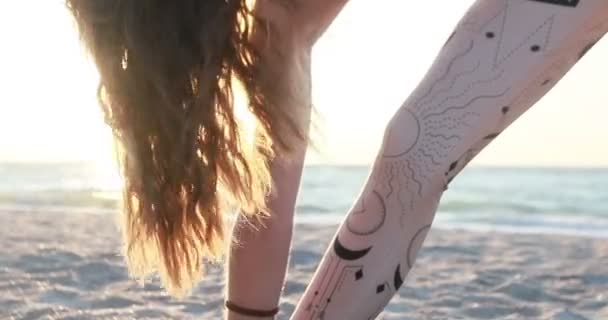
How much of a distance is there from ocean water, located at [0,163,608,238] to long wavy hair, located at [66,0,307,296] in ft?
9.17

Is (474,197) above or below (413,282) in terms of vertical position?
above

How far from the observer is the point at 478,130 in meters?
0.91

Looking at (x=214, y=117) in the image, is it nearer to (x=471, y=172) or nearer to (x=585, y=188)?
(x=585, y=188)

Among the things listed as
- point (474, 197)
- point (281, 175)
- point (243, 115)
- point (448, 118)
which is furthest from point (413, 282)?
point (474, 197)

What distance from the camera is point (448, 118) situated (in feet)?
2.97

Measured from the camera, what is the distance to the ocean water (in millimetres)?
5199

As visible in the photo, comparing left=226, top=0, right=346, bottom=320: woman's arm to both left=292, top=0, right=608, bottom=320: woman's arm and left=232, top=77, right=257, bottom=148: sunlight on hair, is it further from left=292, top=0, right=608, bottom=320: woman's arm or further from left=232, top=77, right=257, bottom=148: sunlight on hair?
left=292, top=0, right=608, bottom=320: woman's arm

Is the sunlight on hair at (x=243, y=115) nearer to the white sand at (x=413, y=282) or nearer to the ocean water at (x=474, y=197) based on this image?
the white sand at (x=413, y=282)

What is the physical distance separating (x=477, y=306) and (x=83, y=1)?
113cm

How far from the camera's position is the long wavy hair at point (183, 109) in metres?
1.02

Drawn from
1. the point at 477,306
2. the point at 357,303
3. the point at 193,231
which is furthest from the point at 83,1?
the point at 477,306

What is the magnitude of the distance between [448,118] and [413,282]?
130 cm

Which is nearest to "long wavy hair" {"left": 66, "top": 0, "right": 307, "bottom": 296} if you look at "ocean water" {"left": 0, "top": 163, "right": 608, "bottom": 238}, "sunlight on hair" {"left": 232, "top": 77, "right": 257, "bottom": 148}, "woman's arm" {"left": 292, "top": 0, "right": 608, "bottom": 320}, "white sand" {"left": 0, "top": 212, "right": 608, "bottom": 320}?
"sunlight on hair" {"left": 232, "top": 77, "right": 257, "bottom": 148}

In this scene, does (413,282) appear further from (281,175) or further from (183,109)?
(183,109)
